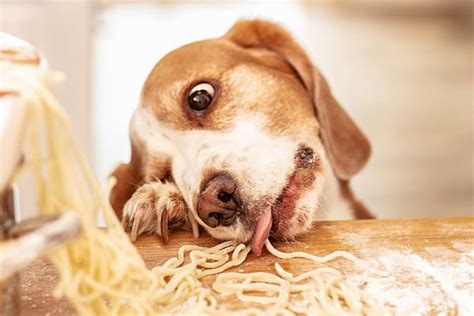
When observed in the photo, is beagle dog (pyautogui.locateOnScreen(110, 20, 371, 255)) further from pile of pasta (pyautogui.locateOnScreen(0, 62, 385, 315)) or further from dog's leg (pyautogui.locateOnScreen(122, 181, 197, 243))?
pile of pasta (pyautogui.locateOnScreen(0, 62, 385, 315))

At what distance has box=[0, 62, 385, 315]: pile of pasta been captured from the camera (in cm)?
93

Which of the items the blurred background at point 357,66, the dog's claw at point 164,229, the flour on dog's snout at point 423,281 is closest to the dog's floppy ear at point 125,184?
the dog's claw at point 164,229

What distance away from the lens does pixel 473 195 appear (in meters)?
4.35

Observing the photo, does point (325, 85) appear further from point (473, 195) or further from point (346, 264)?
point (473, 195)

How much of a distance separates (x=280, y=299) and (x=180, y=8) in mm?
6248

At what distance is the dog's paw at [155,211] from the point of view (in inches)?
58.9

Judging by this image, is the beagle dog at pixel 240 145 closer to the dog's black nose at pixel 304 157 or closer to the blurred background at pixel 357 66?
the dog's black nose at pixel 304 157

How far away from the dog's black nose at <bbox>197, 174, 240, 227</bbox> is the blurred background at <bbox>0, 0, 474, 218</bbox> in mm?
1551

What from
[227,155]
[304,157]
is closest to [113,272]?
[227,155]

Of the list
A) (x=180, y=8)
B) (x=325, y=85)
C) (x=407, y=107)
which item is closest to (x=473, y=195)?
(x=407, y=107)

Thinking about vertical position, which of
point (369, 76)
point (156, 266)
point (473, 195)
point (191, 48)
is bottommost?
point (473, 195)

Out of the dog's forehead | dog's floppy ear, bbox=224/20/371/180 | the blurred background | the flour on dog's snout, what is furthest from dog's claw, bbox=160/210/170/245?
the blurred background

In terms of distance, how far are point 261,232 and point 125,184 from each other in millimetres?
555

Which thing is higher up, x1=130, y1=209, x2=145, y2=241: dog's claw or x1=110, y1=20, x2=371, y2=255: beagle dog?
x1=110, y1=20, x2=371, y2=255: beagle dog
